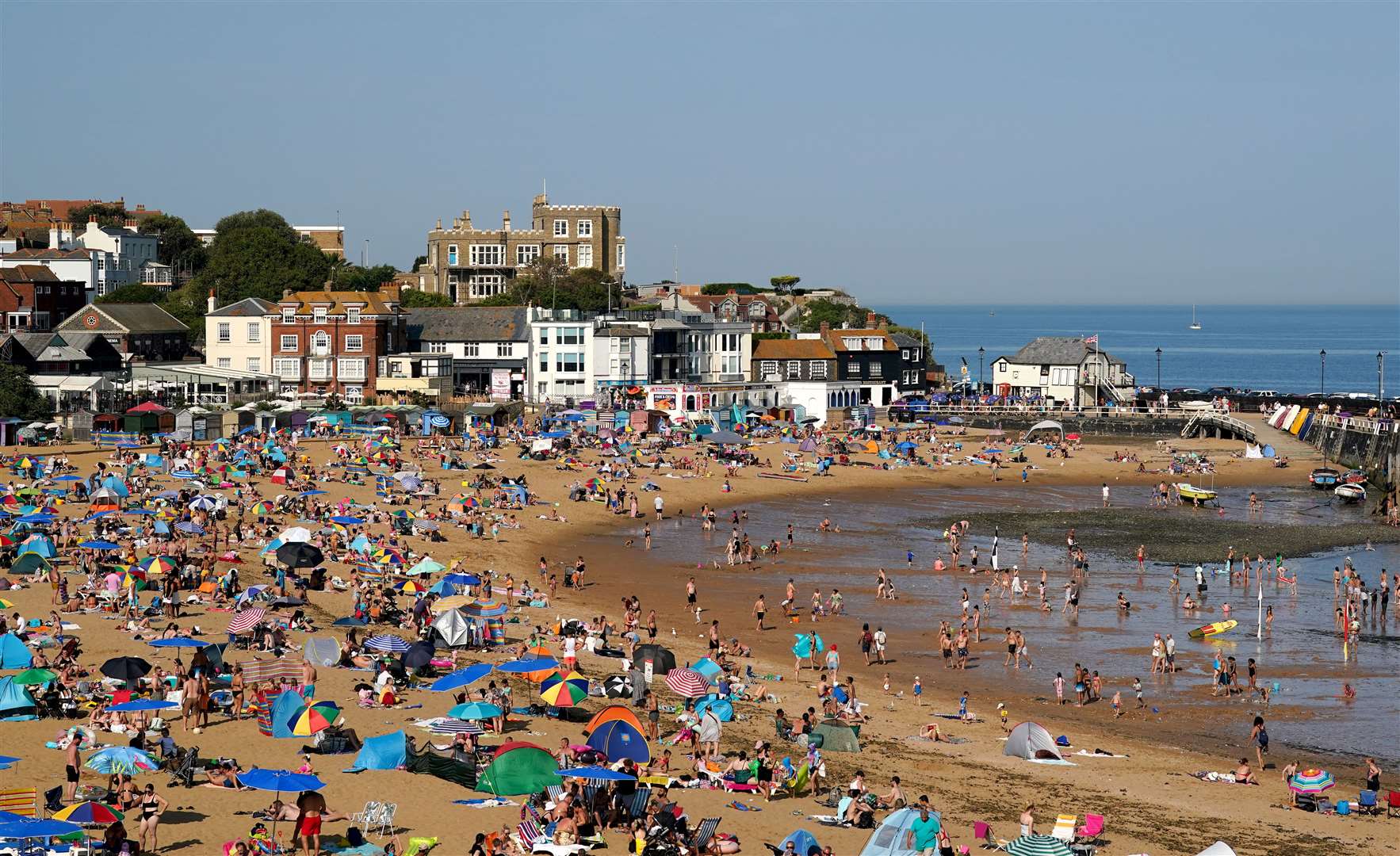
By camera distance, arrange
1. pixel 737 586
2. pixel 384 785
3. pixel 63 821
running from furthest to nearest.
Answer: pixel 737 586 < pixel 384 785 < pixel 63 821

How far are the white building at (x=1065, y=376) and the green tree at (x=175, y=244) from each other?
238 ft

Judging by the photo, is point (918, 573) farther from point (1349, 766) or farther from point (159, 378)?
point (159, 378)

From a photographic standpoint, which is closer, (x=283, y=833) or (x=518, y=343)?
(x=283, y=833)

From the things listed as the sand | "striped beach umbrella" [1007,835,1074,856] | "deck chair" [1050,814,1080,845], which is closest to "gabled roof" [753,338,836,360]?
the sand

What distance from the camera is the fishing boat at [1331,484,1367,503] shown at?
5944 cm

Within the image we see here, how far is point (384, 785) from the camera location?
2112cm

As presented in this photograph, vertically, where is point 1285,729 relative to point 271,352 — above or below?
below

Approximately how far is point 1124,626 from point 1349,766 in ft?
36.2

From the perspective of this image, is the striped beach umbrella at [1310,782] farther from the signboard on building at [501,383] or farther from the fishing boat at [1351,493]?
the signboard on building at [501,383]

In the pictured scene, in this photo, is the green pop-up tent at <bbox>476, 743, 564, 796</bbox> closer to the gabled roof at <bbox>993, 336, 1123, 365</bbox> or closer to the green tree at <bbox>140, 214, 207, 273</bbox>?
the gabled roof at <bbox>993, 336, 1123, 365</bbox>

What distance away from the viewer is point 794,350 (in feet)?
296

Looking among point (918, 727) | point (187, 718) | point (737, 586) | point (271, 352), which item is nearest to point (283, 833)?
point (187, 718)

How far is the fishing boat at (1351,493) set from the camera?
59438mm

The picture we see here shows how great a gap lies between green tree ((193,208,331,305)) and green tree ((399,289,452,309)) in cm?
574
